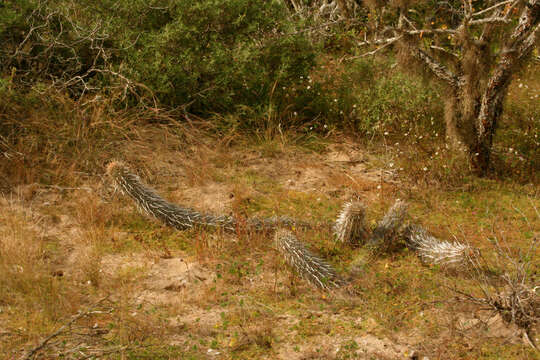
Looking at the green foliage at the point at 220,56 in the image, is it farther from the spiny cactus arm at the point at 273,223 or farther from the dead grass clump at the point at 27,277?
the dead grass clump at the point at 27,277

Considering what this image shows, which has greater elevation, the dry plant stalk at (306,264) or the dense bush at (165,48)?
the dense bush at (165,48)

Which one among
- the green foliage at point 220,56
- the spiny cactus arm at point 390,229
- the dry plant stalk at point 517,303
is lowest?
the spiny cactus arm at point 390,229

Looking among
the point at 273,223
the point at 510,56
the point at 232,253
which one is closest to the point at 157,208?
the point at 232,253

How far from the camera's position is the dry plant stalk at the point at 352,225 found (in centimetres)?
467

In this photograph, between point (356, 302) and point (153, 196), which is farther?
point (153, 196)

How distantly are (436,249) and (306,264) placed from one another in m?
1.02

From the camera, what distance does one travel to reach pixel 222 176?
6215mm

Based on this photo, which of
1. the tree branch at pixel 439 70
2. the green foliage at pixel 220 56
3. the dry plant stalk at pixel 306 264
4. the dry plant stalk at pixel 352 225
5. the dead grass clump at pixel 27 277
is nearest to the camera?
the dead grass clump at pixel 27 277

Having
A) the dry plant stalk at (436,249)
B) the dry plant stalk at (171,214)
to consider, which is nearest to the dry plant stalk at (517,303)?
the dry plant stalk at (436,249)

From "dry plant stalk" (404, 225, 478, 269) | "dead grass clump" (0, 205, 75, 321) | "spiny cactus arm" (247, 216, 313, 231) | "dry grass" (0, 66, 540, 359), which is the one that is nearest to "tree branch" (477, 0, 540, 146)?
"dry grass" (0, 66, 540, 359)

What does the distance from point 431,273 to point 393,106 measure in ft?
9.46

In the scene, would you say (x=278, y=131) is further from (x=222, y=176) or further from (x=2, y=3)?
(x=2, y=3)

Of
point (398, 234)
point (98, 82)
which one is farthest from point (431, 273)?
point (98, 82)

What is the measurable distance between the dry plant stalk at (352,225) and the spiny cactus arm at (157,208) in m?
0.90
